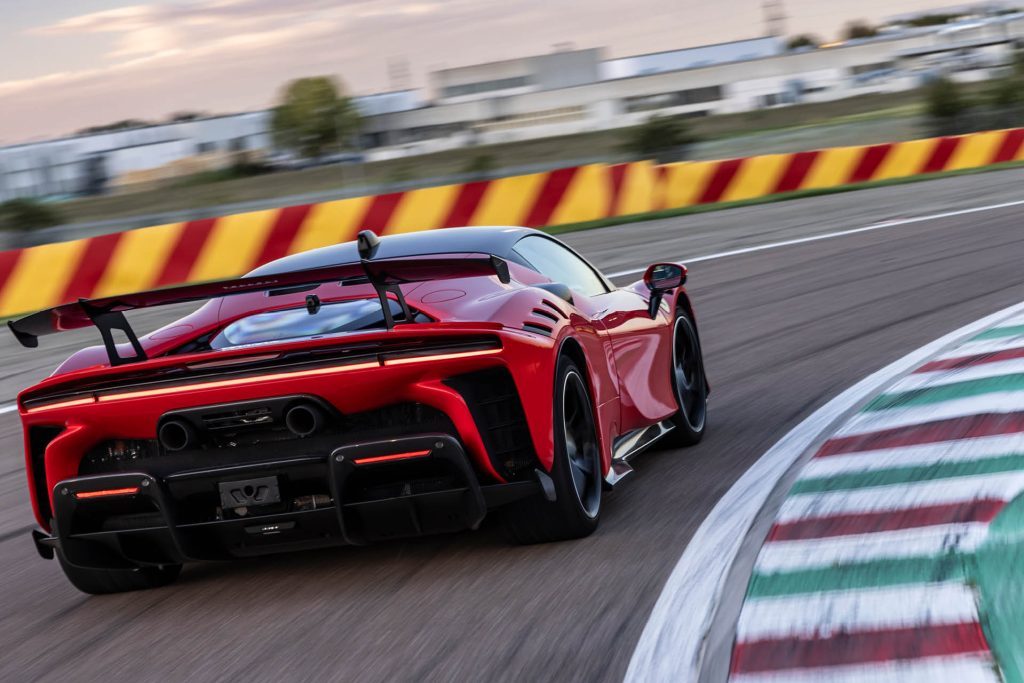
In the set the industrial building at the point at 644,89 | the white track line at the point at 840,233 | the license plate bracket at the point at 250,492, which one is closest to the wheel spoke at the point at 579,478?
the license plate bracket at the point at 250,492

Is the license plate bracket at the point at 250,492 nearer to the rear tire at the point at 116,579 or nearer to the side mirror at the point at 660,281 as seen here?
the rear tire at the point at 116,579

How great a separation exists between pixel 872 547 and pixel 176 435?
218 cm

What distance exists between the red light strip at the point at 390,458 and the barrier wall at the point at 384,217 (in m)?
11.4

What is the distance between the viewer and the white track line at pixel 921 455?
5.12 m

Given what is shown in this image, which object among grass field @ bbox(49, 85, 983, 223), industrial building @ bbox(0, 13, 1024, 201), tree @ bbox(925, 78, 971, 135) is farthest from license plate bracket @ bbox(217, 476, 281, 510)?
industrial building @ bbox(0, 13, 1024, 201)

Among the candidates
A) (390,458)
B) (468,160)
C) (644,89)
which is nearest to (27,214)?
(468,160)

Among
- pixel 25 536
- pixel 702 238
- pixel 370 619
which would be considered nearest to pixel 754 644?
pixel 370 619

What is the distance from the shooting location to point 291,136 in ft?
86.8

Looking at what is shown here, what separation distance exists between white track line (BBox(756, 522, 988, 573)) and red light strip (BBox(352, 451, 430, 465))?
3.54ft

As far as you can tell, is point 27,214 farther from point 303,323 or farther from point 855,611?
point 855,611

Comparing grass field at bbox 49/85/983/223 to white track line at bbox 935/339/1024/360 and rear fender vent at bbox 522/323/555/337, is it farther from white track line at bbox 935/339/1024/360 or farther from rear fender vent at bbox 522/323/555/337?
rear fender vent at bbox 522/323/555/337

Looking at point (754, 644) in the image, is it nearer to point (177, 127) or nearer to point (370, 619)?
point (370, 619)

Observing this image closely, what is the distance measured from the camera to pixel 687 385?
664cm

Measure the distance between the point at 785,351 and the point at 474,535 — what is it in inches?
164
